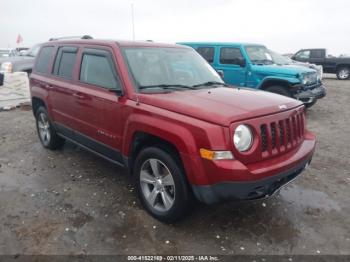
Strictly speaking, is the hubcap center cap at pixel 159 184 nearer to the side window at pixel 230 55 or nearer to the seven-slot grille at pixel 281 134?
the seven-slot grille at pixel 281 134

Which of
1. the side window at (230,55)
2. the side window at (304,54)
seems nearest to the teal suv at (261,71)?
the side window at (230,55)

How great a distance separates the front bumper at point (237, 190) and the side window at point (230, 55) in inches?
245

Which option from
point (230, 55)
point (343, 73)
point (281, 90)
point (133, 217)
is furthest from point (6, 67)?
point (343, 73)

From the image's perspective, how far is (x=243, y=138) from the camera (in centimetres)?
295

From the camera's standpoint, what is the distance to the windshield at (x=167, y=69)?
380cm

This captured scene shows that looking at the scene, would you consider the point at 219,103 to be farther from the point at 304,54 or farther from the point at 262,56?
the point at 304,54

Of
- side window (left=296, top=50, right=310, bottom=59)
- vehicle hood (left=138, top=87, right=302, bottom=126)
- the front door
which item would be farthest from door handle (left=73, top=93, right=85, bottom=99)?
side window (left=296, top=50, right=310, bottom=59)

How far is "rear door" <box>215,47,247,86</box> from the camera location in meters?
8.77

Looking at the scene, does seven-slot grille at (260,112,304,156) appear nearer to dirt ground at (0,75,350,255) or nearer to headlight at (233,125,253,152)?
headlight at (233,125,253,152)

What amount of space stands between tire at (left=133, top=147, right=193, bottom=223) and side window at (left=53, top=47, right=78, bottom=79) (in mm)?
1973

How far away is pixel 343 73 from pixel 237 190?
1926 cm

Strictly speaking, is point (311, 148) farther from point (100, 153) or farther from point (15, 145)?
point (15, 145)

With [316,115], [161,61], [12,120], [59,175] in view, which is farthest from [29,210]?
[316,115]

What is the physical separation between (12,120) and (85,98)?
16.1 feet
